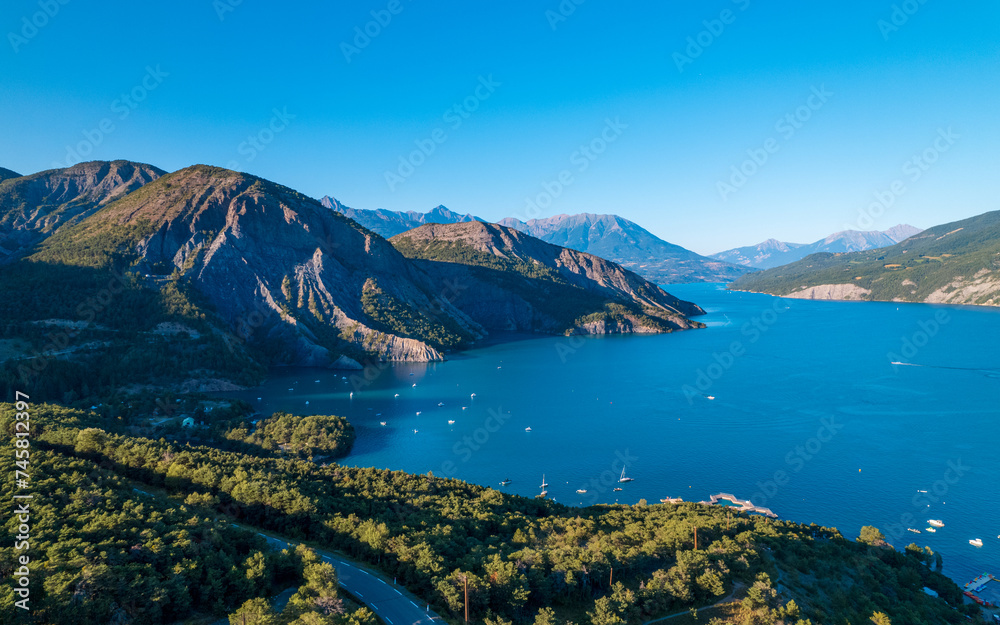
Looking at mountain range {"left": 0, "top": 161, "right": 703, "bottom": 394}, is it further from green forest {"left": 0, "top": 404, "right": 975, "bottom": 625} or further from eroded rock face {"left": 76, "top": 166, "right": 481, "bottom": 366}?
green forest {"left": 0, "top": 404, "right": 975, "bottom": 625}

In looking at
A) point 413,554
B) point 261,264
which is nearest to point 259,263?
point 261,264

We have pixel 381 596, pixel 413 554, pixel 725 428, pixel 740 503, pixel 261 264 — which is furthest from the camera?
pixel 261 264

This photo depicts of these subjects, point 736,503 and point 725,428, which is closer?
point 736,503

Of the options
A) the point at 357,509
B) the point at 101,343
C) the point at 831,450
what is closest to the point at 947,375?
the point at 831,450

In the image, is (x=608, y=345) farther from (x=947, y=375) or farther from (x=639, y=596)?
(x=639, y=596)

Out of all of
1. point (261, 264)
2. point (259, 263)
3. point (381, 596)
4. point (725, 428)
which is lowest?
point (725, 428)

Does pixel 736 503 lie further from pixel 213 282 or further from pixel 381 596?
pixel 213 282

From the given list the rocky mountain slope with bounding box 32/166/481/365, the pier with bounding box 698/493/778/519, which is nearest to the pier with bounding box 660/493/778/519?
the pier with bounding box 698/493/778/519
